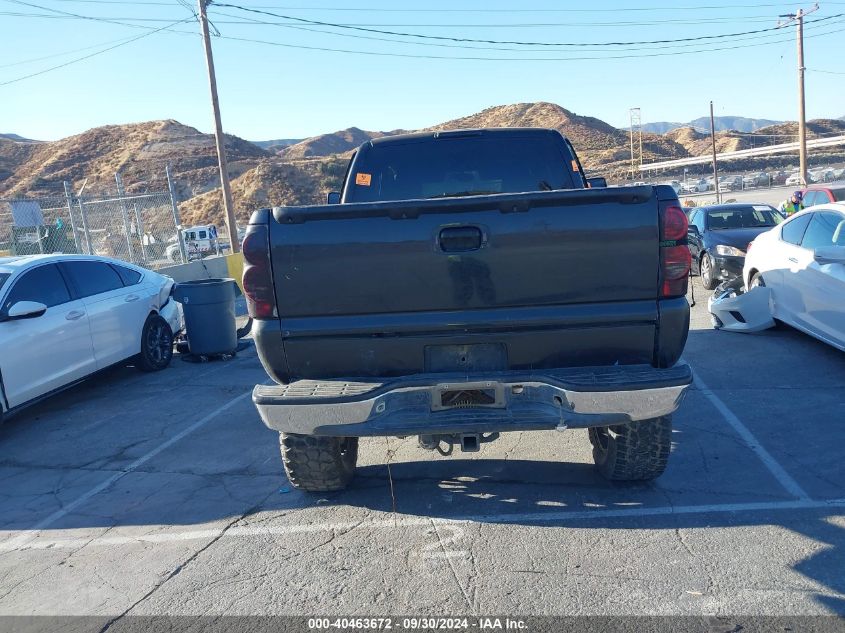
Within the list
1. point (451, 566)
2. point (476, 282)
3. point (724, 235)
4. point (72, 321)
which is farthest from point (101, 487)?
point (724, 235)

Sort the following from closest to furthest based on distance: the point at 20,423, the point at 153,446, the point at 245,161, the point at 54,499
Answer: the point at 54,499 < the point at 153,446 < the point at 20,423 < the point at 245,161

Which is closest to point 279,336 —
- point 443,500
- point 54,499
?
point 443,500

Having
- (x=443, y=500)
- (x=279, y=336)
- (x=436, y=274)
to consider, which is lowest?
(x=443, y=500)

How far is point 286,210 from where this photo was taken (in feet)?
12.1

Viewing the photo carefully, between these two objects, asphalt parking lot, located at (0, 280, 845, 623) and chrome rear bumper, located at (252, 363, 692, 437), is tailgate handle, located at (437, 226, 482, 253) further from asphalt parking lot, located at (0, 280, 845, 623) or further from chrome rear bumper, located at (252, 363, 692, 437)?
asphalt parking lot, located at (0, 280, 845, 623)

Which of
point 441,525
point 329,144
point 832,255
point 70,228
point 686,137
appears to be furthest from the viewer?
point 329,144

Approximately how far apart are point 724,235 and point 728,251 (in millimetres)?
512

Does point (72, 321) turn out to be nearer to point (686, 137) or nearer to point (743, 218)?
point (743, 218)

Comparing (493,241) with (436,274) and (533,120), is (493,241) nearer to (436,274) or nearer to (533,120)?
(436,274)

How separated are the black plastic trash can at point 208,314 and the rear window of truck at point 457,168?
169 inches

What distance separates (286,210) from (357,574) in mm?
1952

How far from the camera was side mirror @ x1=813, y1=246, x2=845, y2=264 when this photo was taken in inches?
247

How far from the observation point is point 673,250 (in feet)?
11.9

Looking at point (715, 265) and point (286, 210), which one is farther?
point (715, 265)
